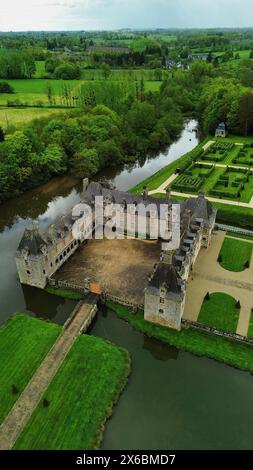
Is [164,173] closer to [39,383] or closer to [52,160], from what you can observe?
Answer: [52,160]

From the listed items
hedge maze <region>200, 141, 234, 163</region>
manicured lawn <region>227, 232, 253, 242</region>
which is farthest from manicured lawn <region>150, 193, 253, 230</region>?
hedge maze <region>200, 141, 234, 163</region>

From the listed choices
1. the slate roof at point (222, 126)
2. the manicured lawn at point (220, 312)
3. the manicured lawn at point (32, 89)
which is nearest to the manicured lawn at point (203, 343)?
the manicured lawn at point (220, 312)

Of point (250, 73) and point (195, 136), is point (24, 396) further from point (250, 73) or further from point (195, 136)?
point (250, 73)

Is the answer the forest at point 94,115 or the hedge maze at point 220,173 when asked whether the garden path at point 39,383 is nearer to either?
the forest at point 94,115

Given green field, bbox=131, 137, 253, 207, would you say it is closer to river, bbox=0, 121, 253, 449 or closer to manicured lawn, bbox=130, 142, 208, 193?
manicured lawn, bbox=130, 142, 208, 193

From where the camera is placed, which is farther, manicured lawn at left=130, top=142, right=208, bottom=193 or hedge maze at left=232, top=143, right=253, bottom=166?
hedge maze at left=232, top=143, right=253, bottom=166

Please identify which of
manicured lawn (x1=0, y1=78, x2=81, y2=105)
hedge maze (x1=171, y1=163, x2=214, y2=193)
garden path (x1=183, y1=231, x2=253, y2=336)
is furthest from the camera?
manicured lawn (x1=0, y1=78, x2=81, y2=105)

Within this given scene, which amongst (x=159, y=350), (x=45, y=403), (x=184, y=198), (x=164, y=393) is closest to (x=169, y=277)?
(x=159, y=350)
